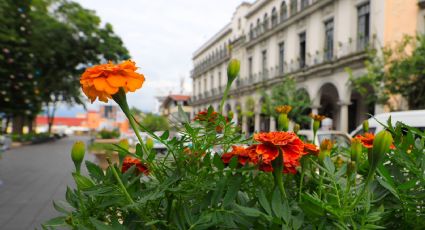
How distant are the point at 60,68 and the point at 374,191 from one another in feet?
67.9

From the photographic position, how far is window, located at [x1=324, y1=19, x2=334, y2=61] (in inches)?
774

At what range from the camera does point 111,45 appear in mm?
19547

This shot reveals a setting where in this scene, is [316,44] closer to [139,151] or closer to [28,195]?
[28,195]

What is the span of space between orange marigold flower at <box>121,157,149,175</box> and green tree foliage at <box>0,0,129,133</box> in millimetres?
8317

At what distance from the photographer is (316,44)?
20.8m

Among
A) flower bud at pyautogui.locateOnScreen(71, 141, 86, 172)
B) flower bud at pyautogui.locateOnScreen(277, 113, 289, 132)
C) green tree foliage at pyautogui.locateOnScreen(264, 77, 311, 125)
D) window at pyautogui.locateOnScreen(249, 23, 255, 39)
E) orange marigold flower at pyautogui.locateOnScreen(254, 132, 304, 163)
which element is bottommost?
flower bud at pyautogui.locateOnScreen(71, 141, 86, 172)

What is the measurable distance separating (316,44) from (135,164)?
2100 centimetres

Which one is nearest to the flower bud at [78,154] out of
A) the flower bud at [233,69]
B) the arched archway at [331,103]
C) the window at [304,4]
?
the flower bud at [233,69]

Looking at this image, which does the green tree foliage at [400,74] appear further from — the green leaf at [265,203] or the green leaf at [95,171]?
the green leaf at [95,171]

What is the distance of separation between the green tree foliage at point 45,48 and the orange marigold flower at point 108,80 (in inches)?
334

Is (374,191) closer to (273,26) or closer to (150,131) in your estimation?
(150,131)

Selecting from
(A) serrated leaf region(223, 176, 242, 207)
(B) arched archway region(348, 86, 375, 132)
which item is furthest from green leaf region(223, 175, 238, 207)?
(B) arched archway region(348, 86, 375, 132)

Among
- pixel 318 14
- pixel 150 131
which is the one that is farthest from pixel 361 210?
pixel 318 14

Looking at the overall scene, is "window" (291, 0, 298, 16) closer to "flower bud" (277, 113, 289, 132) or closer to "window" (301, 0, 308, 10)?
"window" (301, 0, 308, 10)
